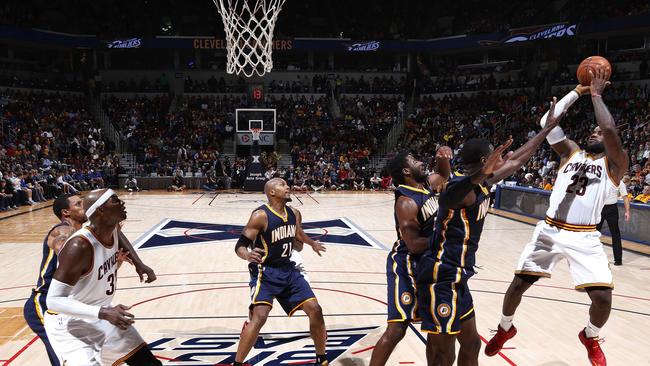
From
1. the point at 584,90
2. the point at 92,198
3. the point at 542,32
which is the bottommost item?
the point at 92,198

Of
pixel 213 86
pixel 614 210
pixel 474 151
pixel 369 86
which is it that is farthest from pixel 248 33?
pixel 474 151

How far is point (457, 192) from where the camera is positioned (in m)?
3.40

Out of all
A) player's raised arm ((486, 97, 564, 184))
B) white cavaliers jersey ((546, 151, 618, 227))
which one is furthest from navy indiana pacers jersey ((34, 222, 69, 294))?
white cavaliers jersey ((546, 151, 618, 227))

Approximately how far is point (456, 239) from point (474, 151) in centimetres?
59

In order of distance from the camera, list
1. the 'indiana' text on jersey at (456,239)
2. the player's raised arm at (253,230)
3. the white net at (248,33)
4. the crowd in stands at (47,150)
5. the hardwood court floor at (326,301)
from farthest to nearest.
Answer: the crowd in stands at (47,150)
the white net at (248,33)
the hardwood court floor at (326,301)
the player's raised arm at (253,230)
the 'indiana' text on jersey at (456,239)

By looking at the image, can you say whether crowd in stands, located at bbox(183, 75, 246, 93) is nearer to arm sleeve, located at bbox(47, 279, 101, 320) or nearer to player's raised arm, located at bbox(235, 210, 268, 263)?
player's raised arm, located at bbox(235, 210, 268, 263)

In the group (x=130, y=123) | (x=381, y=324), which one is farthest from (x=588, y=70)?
(x=130, y=123)

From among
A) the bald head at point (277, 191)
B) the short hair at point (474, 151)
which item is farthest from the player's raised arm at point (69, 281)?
the short hair at point (474, 151)

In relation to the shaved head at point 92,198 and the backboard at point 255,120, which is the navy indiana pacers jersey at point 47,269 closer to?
the shaved head at point 92,198

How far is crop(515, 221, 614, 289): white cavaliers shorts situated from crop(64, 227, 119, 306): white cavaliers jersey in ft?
10.7

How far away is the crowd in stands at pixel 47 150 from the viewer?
18.3 meters

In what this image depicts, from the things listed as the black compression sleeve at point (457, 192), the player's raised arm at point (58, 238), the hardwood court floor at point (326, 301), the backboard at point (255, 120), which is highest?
the backboard at point (255, 120)

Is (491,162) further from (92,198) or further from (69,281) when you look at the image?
(69,281)

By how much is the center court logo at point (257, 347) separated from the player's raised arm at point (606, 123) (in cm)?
281
